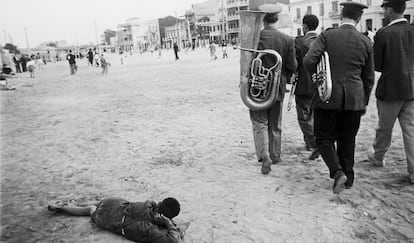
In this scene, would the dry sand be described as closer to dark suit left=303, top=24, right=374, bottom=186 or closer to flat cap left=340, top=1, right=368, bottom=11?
dark suit left=303, top=24, right=374, bottom=186

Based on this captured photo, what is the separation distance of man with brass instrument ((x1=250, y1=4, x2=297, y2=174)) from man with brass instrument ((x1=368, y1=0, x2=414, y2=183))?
1045 millimetres

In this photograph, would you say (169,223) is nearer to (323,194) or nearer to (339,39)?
(323,194)

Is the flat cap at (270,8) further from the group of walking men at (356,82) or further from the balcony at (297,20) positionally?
the balcony at (297,20)

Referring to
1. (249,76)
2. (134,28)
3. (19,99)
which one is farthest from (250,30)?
(134,28)

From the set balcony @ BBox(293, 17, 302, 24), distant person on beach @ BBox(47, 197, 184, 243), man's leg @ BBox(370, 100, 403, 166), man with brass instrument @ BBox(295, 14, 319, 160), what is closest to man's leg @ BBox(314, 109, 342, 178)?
man's leg @ BBox(370, 100, 403, 166)

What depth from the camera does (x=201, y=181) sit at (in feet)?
15.5

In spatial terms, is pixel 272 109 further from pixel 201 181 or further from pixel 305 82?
pixel 201 181

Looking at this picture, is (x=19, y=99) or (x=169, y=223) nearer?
(x=169, y=223)

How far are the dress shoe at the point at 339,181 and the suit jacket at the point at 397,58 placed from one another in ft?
3.36

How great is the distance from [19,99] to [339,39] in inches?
561

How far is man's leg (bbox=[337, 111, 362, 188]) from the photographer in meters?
3.95

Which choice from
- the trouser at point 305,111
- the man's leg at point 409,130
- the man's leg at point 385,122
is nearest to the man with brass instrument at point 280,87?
the trouser at point 305,111

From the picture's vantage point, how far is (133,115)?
9.62 metres

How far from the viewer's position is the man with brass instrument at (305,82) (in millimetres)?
5141
